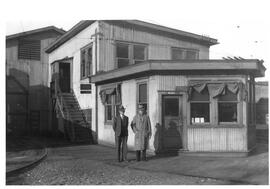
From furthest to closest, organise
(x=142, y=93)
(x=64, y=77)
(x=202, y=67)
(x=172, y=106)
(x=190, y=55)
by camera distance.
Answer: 1. (x=64, y=77)
2. (x=190, y=55)
3. (x=142, y=93)
4. (x=172, y=106)
5. (x=202, y=67)

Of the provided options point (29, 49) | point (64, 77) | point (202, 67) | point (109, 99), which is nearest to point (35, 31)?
point (29, 49)

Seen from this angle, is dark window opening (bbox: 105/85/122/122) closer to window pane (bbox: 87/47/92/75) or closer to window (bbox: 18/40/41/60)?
window pane (bbox: 87/47/92/75)

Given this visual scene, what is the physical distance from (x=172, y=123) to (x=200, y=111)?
3.60ft

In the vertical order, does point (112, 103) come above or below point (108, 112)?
above

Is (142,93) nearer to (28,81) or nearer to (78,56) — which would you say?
(78,56)

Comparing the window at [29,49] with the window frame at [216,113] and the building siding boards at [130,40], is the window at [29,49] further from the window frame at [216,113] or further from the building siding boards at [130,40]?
the window frame at [216,113]

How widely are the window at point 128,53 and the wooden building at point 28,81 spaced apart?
6.70 m

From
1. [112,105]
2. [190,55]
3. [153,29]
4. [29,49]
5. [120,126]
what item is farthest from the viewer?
[29,49]

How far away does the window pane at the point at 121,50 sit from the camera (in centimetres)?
1742

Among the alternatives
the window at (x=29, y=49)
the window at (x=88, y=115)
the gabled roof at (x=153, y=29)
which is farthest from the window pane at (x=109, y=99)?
the window at (x=29, y=49)

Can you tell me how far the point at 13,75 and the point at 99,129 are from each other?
304 inches

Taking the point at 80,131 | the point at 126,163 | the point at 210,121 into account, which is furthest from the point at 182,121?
the point at 80,131

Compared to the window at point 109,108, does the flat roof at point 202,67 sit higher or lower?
higher

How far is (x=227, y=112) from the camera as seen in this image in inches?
491
